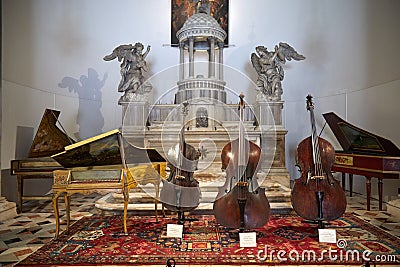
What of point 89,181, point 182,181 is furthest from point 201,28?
point 89,181

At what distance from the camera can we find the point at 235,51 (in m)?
7.59

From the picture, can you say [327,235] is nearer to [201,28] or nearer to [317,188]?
[317,188]

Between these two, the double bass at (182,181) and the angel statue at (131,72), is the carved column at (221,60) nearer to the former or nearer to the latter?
the angel statue at (131,72)

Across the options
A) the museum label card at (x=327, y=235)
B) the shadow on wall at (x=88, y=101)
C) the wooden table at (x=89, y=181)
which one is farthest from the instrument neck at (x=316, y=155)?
the shadow on wall at (x=88, y=101)

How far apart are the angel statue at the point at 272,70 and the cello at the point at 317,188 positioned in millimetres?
3166

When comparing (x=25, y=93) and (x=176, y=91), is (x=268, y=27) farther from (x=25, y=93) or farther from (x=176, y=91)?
(x=25, y=93)

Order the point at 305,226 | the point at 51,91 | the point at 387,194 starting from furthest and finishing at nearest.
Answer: the point at 51,91, the point at 387,194, the point at 305,226

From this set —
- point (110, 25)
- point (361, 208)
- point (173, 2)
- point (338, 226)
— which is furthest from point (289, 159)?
point (110, 25)

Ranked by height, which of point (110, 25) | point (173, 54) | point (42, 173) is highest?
point (110, 25)

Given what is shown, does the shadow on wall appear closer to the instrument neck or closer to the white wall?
the white wall

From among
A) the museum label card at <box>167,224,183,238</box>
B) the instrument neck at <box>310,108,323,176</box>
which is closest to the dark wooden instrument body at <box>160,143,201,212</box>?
the museum label card at <box>167,224,183,238</box>

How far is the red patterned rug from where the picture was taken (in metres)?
2.72

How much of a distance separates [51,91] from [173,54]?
2501mm

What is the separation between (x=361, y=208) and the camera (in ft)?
16.0
